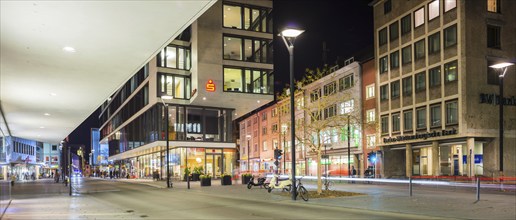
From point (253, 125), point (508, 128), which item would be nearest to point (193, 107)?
point (508, 128)

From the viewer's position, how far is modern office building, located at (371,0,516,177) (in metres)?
42.1

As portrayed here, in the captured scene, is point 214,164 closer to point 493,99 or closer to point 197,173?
point 197,173

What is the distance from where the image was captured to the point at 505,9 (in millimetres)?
44781

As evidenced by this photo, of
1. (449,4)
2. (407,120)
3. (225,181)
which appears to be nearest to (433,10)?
(449,4)

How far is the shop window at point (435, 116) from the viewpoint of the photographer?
1773 inches

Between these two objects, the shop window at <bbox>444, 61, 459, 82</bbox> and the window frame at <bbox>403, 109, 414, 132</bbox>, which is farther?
the window frame at <bbox>403, 109, 414, 132</bbox>

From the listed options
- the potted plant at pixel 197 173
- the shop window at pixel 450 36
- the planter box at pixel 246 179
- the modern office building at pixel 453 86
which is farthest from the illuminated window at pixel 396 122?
the potted plant at pixel 197 173

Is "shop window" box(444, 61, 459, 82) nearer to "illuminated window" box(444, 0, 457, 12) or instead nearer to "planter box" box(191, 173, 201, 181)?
"illuminated window" box(444, 0, 457, 12)

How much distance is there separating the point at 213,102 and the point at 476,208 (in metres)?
35.8

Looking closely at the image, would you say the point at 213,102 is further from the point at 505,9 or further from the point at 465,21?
the point at 505,9

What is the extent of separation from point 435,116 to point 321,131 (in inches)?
648

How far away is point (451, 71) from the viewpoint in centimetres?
4366

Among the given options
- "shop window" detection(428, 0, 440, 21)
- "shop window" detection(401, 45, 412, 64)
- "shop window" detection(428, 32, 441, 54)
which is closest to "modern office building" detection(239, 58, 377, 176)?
"shop window" detection(401, 45, 412, 64)

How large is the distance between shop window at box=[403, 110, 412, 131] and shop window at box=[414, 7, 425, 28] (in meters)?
9.61
